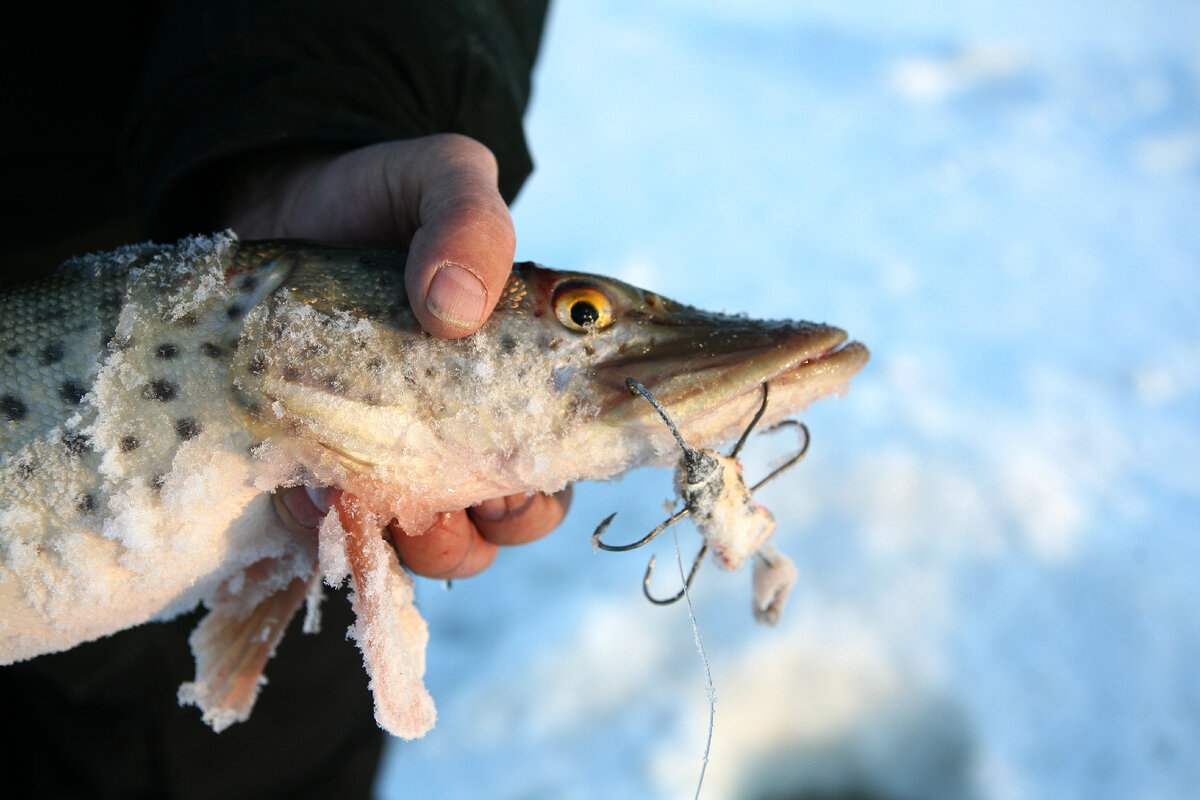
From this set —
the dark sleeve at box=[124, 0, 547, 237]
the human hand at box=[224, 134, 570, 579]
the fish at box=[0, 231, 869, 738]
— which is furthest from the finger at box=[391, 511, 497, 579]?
the dark sleeve at box=[124, 0, 547, 237]

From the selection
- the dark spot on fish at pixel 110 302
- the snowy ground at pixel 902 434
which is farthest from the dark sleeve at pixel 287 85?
the snowy ground at pixel 902 434

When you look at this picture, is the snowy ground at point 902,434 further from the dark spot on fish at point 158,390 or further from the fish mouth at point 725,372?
the dark spot on fish at point 158,390

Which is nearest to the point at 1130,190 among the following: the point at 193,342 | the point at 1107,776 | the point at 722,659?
the point at 1107,776

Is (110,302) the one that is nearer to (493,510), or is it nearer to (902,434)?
(493,510)

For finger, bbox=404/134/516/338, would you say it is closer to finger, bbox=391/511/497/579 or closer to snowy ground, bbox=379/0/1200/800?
finger, bbox=391/511/497/579

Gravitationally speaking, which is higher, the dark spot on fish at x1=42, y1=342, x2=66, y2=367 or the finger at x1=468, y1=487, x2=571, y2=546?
the dark spot on fish at x1=42, y1=342, x2=66, y2=367

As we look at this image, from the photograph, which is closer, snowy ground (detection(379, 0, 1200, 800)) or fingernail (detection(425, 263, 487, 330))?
fingernail (detection(425, 263, 487, 330))
